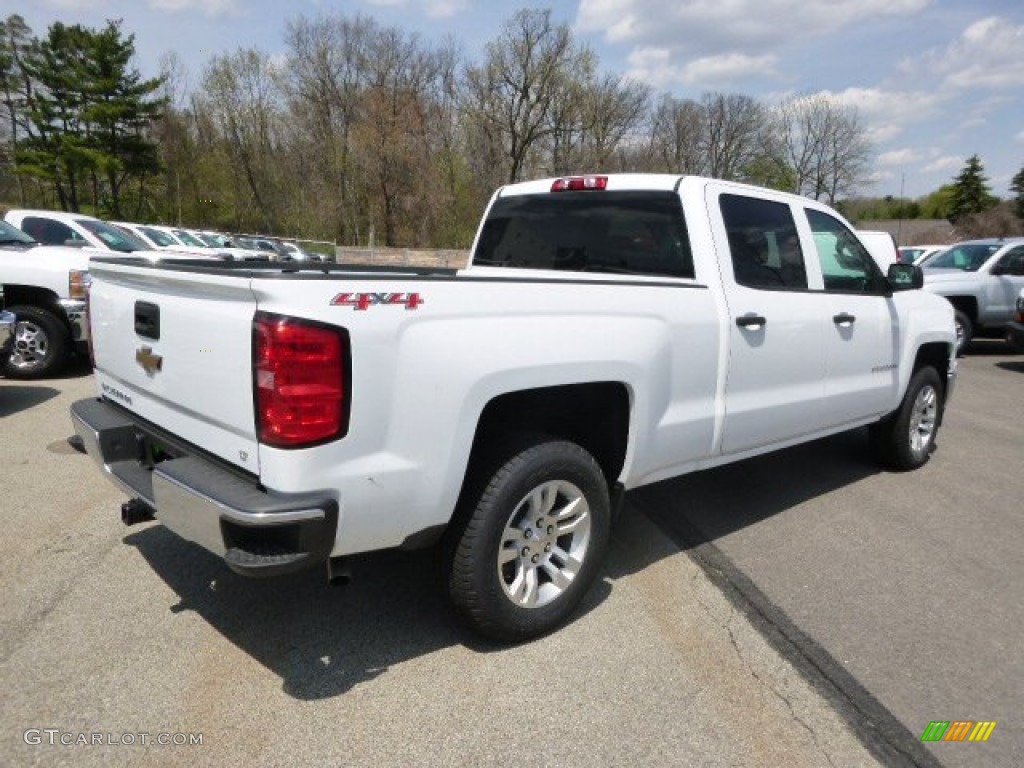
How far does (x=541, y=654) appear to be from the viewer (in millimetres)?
2908

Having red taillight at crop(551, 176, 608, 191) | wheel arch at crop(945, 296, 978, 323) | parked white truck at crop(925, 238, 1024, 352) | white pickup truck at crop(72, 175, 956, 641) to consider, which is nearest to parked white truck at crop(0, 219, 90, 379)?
white pickup truck at crop(72, 175, 956, 641)

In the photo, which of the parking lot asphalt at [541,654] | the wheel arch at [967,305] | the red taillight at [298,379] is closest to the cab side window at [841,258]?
the parking lot asphalt at [541,654]

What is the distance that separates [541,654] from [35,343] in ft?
24.2

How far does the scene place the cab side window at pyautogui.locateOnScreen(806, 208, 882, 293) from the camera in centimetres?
442

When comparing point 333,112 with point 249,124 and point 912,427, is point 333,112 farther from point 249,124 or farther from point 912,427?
point 912,427

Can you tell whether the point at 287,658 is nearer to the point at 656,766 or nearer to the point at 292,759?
the point at 292,759

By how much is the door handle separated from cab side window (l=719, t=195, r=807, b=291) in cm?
18

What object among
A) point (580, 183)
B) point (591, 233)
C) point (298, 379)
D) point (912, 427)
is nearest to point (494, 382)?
point (298, 379)

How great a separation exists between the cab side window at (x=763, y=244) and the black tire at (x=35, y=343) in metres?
7.32

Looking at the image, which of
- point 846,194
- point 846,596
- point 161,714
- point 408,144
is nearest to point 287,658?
point 161,714

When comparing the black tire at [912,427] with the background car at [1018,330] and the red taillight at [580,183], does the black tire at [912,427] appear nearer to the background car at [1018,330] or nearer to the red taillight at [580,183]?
the red taillight at [580,183]

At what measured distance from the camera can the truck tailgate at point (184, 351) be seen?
2.32 m

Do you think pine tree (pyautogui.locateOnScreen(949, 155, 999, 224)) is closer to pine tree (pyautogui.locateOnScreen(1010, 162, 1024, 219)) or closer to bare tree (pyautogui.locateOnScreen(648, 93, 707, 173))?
pine tree (pyautogui.locateOnScreen(1010, 162, 1024, 219))

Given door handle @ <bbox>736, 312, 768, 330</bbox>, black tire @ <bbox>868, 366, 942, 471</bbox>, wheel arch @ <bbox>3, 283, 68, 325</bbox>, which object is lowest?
black tire @ <bbox>868, 366, 942, 471</bbox>
